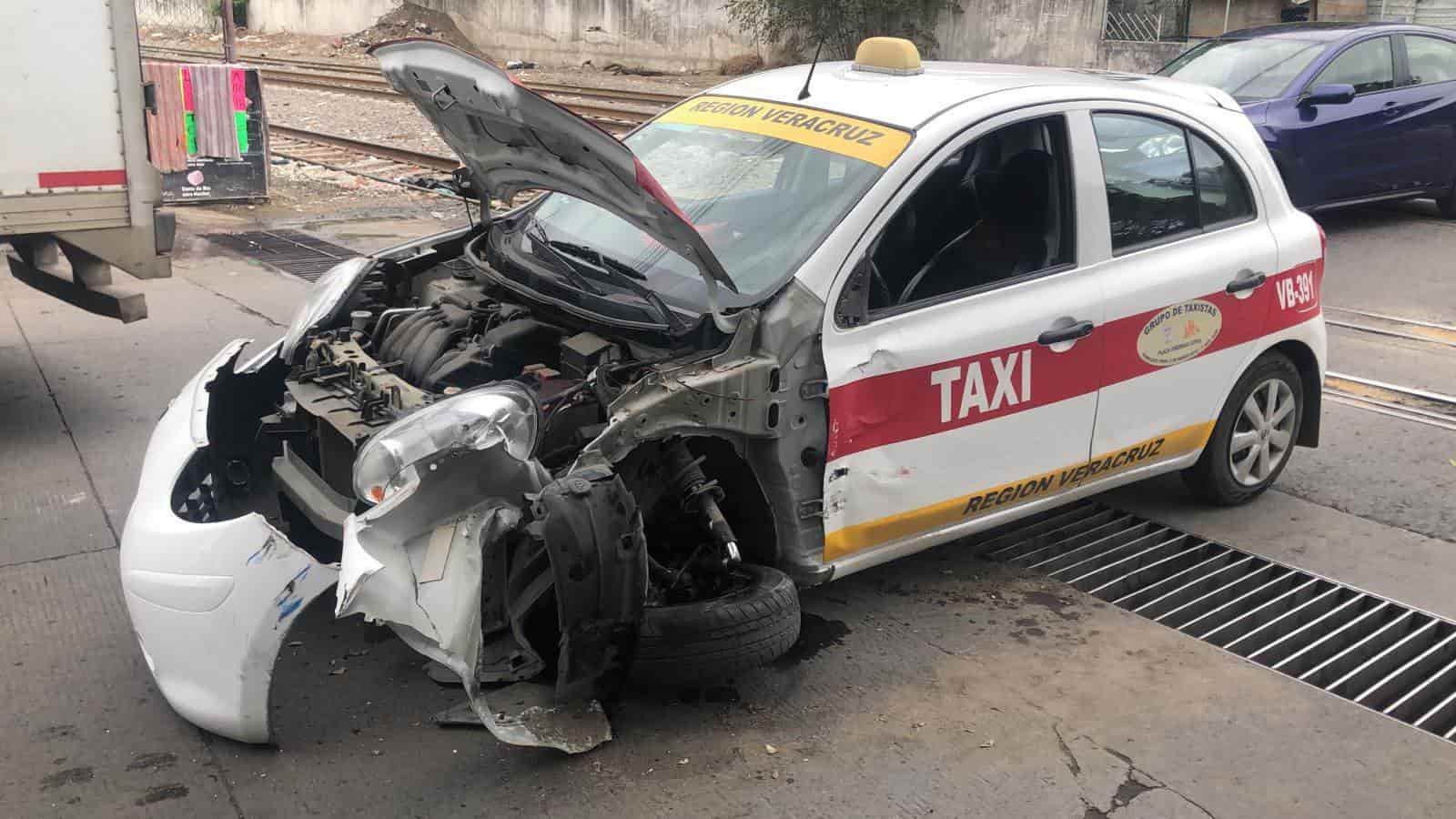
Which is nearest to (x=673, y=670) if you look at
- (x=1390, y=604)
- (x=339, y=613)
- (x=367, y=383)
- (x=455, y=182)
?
(x=339, y=613)

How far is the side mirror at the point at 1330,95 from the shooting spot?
10.5m

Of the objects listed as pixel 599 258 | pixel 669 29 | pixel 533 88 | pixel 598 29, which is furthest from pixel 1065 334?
pixel 598 29

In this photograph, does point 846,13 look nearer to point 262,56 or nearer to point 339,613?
point 262,56

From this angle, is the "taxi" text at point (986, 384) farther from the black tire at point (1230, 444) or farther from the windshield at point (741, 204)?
the black tire at point (1230, 444)

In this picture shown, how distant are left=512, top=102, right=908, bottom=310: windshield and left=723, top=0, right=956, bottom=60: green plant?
23.9 meters

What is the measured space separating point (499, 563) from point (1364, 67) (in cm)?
1043

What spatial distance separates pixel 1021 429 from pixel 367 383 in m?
2.17

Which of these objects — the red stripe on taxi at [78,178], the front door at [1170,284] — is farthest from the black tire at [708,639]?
the red stripe on taxi at [78,178]

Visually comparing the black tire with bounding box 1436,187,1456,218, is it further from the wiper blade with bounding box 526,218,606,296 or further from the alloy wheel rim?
the wiper blade with bounding box 526,218,606,296

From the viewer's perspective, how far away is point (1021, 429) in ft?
14.5

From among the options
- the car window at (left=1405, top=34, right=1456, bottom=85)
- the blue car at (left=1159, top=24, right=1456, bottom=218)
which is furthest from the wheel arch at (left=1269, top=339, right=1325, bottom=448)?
the car window at (left=1405, top=34, right=1456, bottom=85)

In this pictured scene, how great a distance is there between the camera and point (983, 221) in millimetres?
4383

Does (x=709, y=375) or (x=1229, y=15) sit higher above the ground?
(x=1229, y=15)

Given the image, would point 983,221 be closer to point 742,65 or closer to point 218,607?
point 218,607
